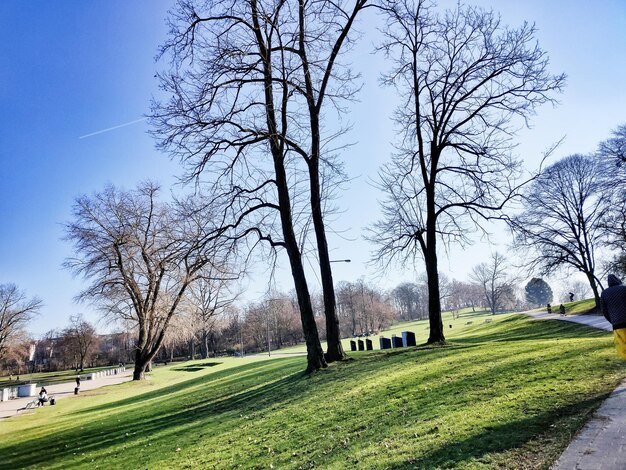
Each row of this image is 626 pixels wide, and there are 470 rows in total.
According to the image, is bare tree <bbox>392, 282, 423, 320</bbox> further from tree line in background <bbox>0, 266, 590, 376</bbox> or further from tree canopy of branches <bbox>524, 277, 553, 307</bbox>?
tree canopy of branches <bbox>524, 277, 553, 307</bbox>

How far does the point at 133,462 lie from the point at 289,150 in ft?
33.1

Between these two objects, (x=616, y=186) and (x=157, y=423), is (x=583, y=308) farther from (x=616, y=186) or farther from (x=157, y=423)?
(x=157, y=423)

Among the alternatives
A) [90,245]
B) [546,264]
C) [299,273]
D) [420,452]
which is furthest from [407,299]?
[420,452]

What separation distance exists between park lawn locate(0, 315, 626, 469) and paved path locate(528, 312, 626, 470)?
0.15 meters

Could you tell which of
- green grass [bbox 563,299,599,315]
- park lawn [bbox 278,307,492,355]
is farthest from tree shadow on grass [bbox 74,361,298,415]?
green grass [bbox 563,299,599,315]

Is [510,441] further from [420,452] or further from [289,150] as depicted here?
[289,150]

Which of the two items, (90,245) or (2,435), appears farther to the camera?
(90,245)

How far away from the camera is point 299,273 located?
515 inches

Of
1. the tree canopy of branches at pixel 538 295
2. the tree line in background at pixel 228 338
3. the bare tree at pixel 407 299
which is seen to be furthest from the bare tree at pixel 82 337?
the tree canopy of branches at pixel 538 295

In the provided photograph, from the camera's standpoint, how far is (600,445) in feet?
13.4

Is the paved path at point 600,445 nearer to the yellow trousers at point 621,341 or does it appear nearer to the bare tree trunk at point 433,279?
the yellow trousers at point 621,341

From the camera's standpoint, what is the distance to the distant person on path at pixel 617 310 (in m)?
6.13

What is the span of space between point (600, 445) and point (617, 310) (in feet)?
9.91

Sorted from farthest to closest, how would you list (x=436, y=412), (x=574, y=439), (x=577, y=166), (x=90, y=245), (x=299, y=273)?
1. (x=577, y=166)
2. (x=90, y=245)
3. (x=299, y=273)
4. (x=436, y=412)
5. (x=574, y=439)
